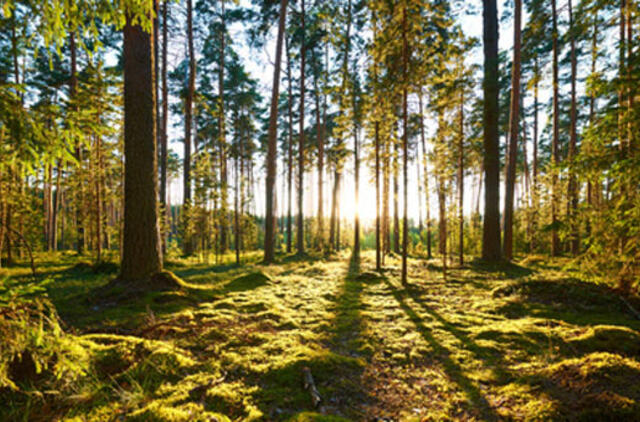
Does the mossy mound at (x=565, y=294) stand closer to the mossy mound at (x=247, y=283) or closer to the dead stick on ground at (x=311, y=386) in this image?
the dead stick on ground at (x=311, y=386)

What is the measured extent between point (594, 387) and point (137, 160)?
8.33 metres

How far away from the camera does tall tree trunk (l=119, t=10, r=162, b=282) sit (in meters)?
5.98

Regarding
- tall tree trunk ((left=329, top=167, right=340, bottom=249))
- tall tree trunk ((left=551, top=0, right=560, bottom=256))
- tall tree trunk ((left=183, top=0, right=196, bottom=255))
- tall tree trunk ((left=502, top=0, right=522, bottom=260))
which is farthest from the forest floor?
tall tree trunk ((left=329, top=167, right=340, bottom=249))

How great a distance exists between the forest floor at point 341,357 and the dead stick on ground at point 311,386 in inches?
2.0

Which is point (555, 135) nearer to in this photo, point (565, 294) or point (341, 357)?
point (565, 294)

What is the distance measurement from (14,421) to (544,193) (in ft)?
78.6

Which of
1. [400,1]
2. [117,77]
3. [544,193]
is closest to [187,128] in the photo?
[117,77]

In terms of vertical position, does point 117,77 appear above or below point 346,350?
above

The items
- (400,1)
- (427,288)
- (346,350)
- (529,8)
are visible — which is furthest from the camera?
(529,8)

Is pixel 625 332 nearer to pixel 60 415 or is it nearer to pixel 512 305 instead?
pixel 512 305

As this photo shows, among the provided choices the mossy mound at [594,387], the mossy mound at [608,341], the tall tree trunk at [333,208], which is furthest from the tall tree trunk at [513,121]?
the tall tree trunk at [333,208]

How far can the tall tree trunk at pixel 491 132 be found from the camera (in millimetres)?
10961

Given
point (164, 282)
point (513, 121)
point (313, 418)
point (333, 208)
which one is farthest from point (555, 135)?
point (164, 282)

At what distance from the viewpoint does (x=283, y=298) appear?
6980mm
